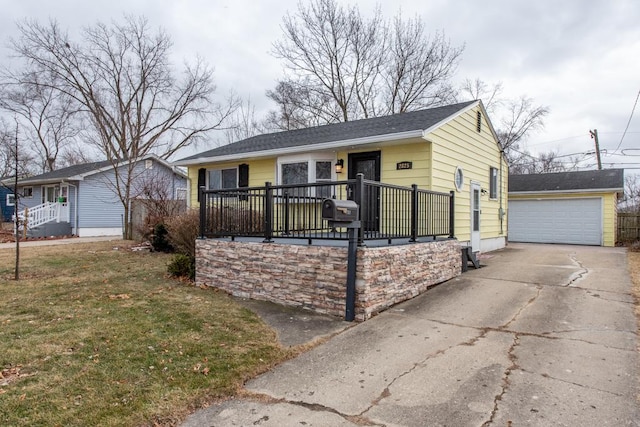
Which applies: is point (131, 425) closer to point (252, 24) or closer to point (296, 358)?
point (296, 358)

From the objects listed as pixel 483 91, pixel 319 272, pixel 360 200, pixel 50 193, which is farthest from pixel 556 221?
pixel 50 193

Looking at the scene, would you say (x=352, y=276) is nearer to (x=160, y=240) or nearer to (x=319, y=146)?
(x=319, y=146)

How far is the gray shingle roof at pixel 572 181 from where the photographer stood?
15195mm

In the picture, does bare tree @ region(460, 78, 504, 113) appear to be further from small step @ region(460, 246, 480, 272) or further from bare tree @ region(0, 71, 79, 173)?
bare tree @ region(0, 71, 79, 173)

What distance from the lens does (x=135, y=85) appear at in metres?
21.8

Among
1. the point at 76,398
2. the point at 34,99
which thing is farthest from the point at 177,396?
the point at 34,99

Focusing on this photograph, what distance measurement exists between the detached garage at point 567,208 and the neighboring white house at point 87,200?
52.8ft

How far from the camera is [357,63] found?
73.7 feet

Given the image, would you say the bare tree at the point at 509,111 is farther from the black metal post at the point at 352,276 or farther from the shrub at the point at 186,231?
the black metal post at the point at 352,276

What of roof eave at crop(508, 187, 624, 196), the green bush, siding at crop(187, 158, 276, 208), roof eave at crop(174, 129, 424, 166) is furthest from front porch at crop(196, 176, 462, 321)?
roof eave at crop(508, 187, 624, 196)

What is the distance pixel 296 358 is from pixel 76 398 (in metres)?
1.86

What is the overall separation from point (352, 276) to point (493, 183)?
30.7 ft

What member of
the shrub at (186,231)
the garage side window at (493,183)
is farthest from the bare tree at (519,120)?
the shrub at (186,231)

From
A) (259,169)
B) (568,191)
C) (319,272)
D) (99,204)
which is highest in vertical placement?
(259,169)
